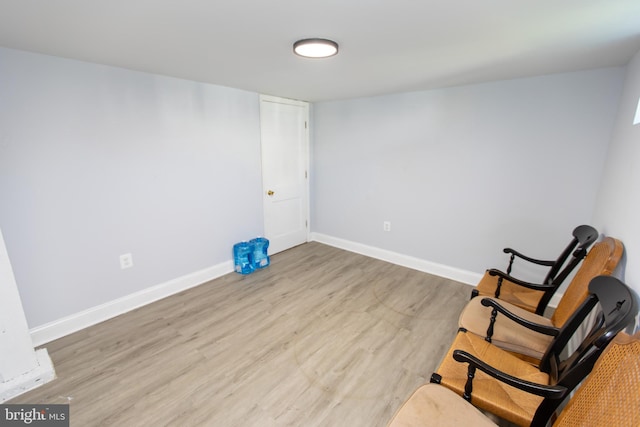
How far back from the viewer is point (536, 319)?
1.75 m

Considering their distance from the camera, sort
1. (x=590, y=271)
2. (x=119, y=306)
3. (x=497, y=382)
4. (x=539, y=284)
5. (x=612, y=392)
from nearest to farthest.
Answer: (x=612, y=392) → (x=497, y=382) → (x=590, y=271) → (x=539, y=284) → (x=119, y=306)

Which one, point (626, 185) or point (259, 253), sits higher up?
point (626, 185)

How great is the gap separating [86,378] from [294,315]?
152cm

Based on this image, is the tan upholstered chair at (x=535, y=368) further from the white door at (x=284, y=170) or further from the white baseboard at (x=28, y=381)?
the white door at (x=284, y=170)

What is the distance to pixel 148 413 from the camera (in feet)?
5.48

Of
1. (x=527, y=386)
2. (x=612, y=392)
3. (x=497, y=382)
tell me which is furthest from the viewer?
(x=497, y=382)

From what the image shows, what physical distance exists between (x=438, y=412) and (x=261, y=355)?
1.37 metres

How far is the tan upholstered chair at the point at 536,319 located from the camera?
142 cm

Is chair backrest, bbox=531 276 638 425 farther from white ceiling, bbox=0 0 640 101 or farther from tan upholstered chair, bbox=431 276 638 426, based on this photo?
white ceiling, bbox=0 0 640 101

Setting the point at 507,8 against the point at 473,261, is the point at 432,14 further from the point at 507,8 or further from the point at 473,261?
the point at 473,261

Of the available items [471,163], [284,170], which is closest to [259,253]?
[284,170]

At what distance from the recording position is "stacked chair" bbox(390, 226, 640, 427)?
96 cm

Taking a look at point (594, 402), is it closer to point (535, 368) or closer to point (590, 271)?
point (535, 368)

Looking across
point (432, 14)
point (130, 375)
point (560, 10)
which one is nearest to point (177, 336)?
point (130, 375)
